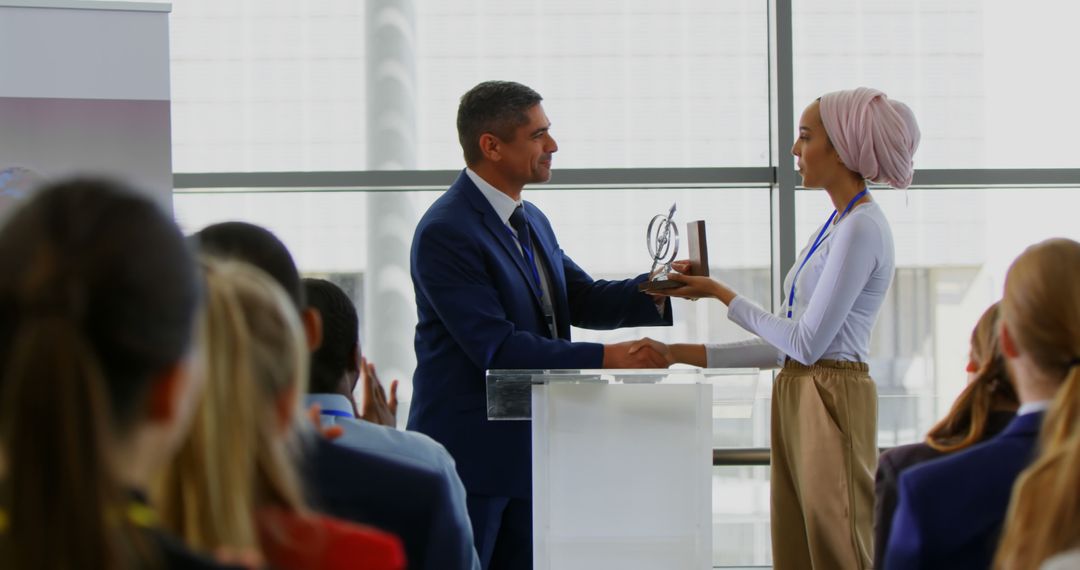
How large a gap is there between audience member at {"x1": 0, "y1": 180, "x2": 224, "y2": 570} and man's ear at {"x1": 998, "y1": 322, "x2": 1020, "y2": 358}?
127 centimetres

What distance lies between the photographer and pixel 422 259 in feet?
10.7

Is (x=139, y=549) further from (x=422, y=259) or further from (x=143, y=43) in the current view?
(x=143, y=43)

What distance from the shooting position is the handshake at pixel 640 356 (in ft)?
10.4

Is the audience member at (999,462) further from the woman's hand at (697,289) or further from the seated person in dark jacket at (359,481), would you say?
the woman's hand at (697,289)

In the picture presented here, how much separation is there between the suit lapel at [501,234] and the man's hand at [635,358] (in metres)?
0.31

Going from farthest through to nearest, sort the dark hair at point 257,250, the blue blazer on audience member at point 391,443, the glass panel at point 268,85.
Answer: the glass panel at point 268,85, the blue blazer on audience member at point 391,443, the dark hair at point 257,250

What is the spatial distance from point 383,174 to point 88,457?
13.4 feet

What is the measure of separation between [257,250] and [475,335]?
156 cm

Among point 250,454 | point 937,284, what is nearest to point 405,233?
point 937,284

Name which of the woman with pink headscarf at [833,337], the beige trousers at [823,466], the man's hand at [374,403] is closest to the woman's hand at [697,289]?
the woman with pink headscarf at [833,337]

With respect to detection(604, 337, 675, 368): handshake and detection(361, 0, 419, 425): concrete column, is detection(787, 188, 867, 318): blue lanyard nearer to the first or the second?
detection(604, 337, 675, 368): handshake

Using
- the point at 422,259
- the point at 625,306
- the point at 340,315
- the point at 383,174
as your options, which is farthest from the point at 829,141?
the point at 383,174

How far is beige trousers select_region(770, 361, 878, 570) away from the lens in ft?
9.39

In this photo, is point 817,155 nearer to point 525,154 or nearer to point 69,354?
point 525,154
